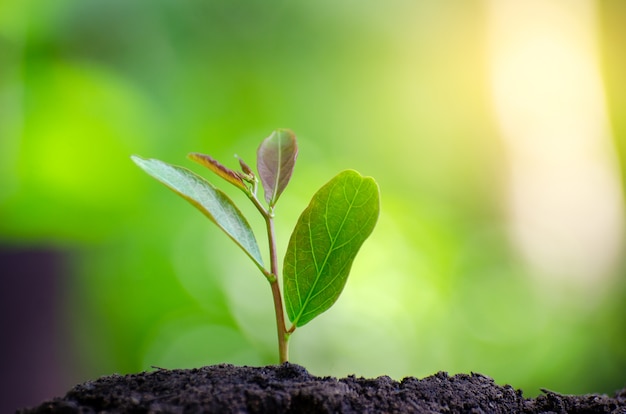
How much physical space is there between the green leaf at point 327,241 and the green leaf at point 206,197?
0.05m

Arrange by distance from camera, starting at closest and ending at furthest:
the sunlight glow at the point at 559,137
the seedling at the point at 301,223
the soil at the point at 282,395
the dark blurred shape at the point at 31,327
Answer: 1. the soil at the point at 282,395
2. the seedling at the point at 301,223
3. the dark blurred shape at the point at 31,327
4. the sunlight glow at the point at 559,137

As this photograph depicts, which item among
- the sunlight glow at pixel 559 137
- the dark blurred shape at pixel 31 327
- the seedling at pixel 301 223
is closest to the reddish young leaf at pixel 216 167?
the seedling at pixel 301 223

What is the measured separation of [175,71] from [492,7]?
3.71 feet

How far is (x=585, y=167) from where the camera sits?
1.99 metres

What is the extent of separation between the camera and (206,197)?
0.60m

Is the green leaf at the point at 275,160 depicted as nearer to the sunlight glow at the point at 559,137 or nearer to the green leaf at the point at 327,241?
the green leaf at the point at 327,241

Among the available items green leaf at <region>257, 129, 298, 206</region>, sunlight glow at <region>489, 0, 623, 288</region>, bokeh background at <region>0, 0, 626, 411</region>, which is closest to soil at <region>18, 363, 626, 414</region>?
green leaf at <region>257, 129, 298, 206</region>

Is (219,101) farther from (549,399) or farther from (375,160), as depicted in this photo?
(549,399)

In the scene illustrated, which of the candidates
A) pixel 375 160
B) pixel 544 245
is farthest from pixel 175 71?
pixel 544 245

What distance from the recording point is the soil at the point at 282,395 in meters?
0.49

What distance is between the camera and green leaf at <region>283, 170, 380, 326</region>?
0.61 m

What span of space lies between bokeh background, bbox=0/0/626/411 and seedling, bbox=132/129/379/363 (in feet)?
3.93

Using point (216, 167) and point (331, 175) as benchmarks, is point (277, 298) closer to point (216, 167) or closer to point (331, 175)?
point (216, 167)

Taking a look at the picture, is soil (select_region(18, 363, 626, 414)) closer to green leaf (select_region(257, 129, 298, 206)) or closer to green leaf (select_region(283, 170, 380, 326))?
green leaf (select_region(283, 170, 380, 326))
